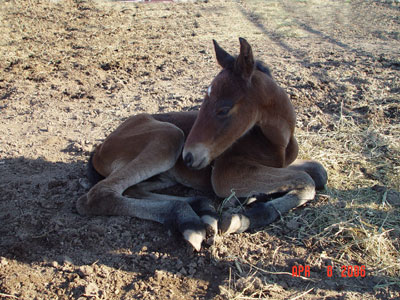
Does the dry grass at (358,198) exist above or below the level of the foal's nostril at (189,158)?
below

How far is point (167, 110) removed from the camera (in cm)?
599

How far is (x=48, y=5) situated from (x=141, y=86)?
679cm

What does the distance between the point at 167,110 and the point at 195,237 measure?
3.26m

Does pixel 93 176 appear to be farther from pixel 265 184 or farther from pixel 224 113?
pixel 265 184

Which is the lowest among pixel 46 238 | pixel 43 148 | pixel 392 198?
pixel 43 148

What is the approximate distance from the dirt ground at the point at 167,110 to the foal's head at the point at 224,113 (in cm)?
81

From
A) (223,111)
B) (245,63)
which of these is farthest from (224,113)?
(245,63)

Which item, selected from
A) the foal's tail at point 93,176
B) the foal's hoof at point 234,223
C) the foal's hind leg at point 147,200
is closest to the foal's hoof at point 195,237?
the foal's hind leg at point 147,200

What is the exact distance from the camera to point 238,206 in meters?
3.71

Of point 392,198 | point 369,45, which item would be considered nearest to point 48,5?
point 369,45

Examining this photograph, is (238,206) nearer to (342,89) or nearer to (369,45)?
(342,89)

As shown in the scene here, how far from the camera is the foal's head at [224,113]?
10.8 ft

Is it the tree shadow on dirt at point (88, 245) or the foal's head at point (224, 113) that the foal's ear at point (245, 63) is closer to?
the foal's head at point (224, 113)

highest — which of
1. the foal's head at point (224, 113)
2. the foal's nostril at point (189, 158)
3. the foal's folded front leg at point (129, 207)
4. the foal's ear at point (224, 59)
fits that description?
the foal's ear at point (224, 59)
